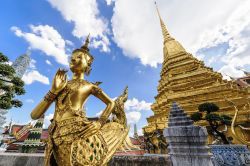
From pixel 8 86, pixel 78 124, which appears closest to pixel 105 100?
pixel 78 124

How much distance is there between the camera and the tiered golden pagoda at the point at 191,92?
13.7 meters

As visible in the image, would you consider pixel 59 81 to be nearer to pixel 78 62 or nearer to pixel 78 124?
pixel 78 62

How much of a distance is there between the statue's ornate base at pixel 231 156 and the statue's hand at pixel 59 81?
5.28 meters

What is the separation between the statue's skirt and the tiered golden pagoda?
529 inches

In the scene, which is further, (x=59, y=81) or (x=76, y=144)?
(x=59, y=81)

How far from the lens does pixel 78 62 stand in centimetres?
223

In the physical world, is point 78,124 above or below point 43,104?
below

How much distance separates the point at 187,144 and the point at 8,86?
35.3 ft

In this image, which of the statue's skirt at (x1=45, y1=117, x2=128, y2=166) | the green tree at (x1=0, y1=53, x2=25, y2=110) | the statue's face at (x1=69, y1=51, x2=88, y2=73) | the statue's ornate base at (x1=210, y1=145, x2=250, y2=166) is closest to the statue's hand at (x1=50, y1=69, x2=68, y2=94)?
the statue's face at (x1=69, y1=51, x2=88, y2=73)

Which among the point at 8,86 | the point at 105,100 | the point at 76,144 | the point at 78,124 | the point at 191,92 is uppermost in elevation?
the point at 191,92

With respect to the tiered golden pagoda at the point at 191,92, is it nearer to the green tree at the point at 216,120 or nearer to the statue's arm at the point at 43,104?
the green tree at the point at 216,120

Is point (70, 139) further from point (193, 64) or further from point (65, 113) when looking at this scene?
point (193, 64)

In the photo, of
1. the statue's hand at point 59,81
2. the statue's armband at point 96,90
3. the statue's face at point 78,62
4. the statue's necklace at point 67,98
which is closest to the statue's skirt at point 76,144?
the statue's necklace at point 67,98

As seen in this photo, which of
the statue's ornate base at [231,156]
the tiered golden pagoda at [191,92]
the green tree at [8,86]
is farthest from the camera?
the tiered golden pagoda at [191,92]
